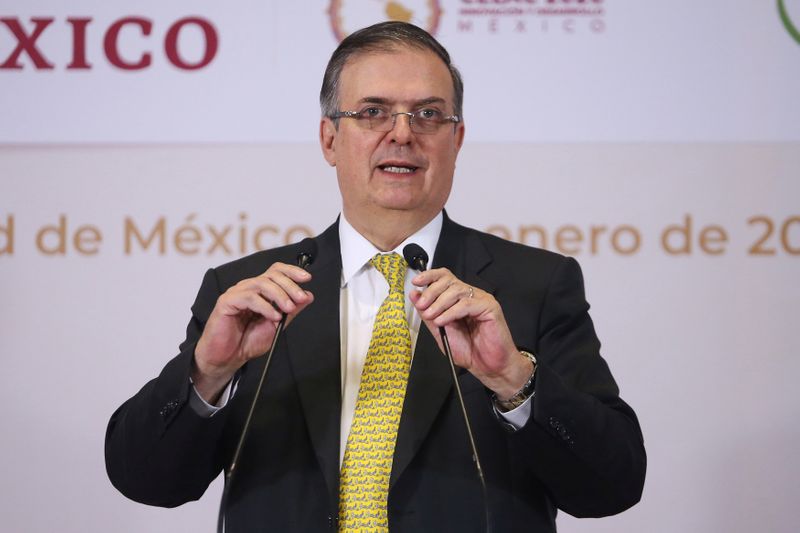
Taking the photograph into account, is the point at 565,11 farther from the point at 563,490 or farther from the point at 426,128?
the point at 563,490

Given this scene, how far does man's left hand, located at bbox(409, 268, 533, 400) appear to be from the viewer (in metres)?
1.69

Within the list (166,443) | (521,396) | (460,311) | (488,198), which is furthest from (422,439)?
(488,198)

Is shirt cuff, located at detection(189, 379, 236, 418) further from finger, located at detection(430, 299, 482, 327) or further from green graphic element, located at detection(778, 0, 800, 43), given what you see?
green graphic element, located at detection(778, 0, 800, 43)


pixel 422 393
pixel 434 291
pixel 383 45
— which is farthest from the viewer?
pixel 383 45

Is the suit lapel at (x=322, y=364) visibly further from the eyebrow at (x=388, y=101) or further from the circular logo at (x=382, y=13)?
the circular logo at (x=382, y=13)

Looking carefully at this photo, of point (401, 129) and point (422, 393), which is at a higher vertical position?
point (401, 129)

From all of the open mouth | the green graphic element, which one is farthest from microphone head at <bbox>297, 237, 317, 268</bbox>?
the green graphic element

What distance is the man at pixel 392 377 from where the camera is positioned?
1796 mm

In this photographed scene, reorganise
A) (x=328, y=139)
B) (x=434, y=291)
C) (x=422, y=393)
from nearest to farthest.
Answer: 1. (x=434, y=291)
2. (x=422, y=393)
3. (x=328, y=139)

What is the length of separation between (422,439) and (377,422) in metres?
0.10

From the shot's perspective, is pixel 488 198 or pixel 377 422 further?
pixel 488 198

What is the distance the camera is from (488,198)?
10.7 feet

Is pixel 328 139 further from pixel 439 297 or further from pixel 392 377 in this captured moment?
pixel 439 297

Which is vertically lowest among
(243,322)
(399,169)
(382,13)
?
(243,322)
